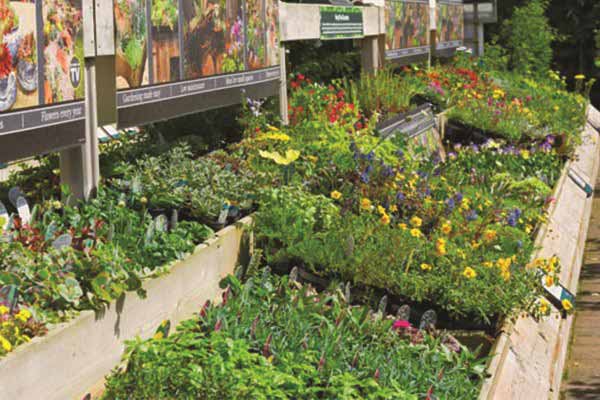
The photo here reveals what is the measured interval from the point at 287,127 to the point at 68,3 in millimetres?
3703

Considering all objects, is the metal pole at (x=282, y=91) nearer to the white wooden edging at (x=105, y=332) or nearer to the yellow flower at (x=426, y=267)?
the yellow flower at (x=426, y=267)

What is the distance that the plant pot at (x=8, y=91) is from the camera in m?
4.52

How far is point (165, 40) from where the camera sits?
21.3 feet

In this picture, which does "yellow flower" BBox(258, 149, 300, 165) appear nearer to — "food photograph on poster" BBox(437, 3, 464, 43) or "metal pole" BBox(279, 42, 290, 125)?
"metal pole" BBox(279, 42, 290, 125)

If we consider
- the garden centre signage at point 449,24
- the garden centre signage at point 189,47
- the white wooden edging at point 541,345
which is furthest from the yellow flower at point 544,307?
the garden centre signage at point 449,24

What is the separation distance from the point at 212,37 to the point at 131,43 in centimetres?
147

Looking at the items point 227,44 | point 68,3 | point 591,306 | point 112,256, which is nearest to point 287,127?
point 227,44

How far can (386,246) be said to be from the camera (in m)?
6.04

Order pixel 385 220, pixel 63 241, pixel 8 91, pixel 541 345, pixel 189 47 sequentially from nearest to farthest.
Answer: pixel 63 241
pixel 8 91
pixel 541 345
pixel 385 220
pixel 189 47

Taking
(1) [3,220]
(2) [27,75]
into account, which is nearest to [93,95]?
(2) [27,75]

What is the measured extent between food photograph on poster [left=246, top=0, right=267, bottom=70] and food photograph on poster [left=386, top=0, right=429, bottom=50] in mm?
5587

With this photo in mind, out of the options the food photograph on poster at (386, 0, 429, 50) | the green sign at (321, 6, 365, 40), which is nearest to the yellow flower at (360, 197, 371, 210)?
the green sign at (321, 6, 365, 40)

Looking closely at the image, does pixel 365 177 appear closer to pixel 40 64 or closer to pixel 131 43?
pixel 131 43

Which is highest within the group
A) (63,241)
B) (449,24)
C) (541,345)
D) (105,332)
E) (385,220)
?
(449,24)
